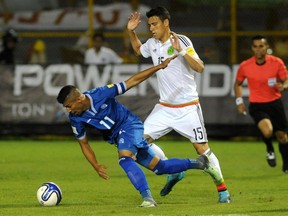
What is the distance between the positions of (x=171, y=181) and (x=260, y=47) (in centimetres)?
417

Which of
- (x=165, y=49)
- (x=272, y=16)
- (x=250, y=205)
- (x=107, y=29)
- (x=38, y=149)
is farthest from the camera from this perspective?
(x=107, y=29)

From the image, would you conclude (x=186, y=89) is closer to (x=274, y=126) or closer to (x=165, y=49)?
(x=165, y=49)

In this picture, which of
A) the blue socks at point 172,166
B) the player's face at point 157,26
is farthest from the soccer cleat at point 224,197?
the player's face at point 157,26

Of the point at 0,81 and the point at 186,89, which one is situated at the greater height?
the point at 186,89

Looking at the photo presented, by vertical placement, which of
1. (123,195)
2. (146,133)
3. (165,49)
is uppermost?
(165,49)

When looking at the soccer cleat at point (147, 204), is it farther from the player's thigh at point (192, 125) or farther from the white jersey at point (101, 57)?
the white jersey at point (101, 57)

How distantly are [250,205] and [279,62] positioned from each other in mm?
5194

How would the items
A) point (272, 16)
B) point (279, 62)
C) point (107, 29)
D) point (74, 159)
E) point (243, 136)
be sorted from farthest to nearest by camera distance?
point (107, 29) < point (272, 16) < point (243, 136) < point (74, 159) < point (279, 62)

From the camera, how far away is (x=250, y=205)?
11648 millimetres

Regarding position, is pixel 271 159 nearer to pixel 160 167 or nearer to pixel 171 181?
Answer: pixel 171 181

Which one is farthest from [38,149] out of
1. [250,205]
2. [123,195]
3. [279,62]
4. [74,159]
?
[250,205]

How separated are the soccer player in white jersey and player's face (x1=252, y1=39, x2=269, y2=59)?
3.59 metres

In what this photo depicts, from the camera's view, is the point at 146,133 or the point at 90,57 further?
the point at 90,57

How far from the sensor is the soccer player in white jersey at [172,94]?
1238 centimetres
